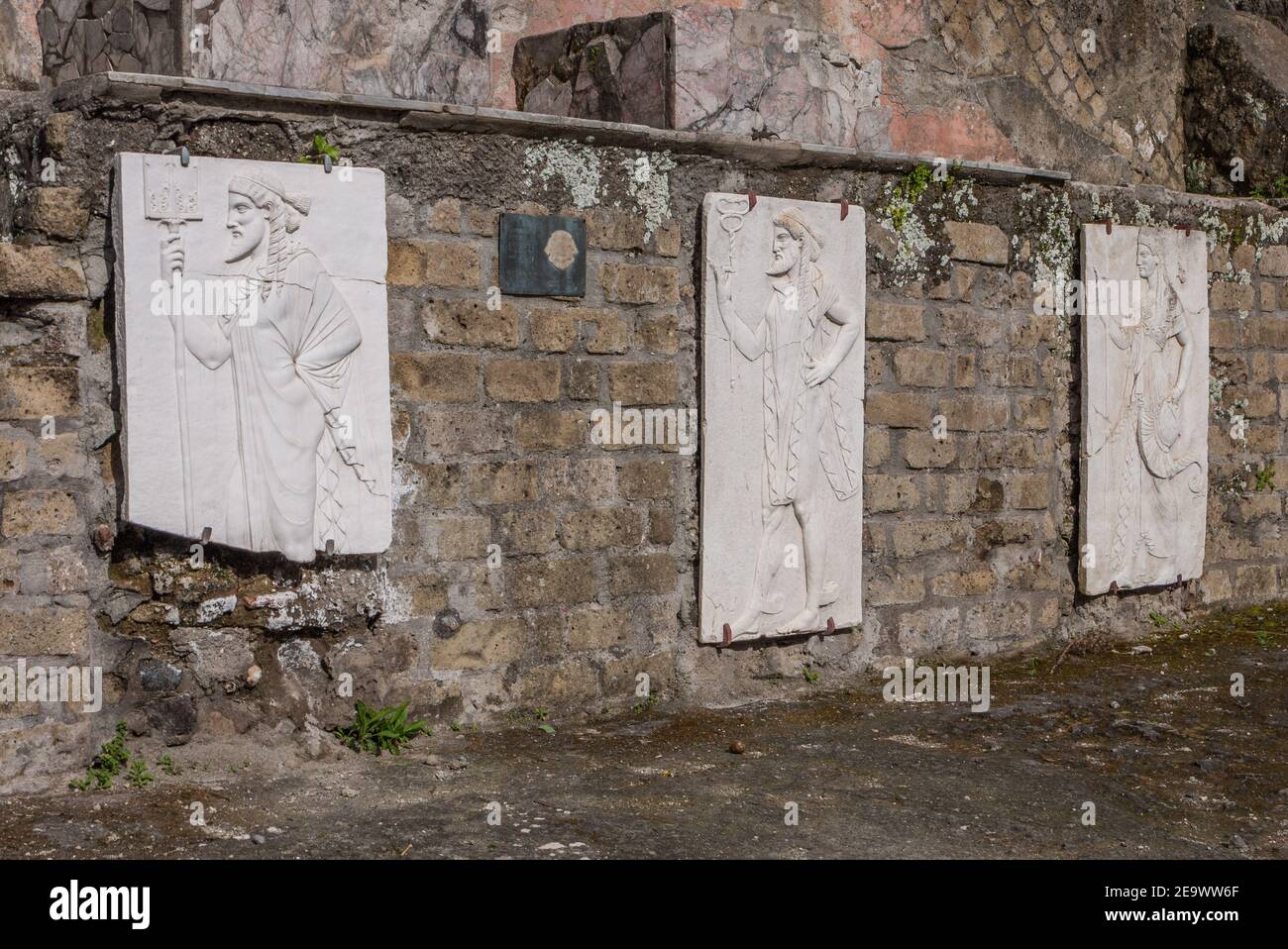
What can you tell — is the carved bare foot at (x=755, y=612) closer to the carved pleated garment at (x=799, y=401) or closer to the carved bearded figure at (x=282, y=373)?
the carved pleated garment at (x=799, y=401)

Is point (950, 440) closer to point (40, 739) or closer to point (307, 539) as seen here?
point (307, 539)

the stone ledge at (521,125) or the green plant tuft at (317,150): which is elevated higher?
the stone ledge at (521,125)

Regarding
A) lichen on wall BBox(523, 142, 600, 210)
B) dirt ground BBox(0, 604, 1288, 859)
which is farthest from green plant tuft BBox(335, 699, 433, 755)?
lichen on wall BBox(523, 142, 600, 210)

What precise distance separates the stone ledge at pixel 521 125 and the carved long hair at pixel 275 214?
0.26 meters

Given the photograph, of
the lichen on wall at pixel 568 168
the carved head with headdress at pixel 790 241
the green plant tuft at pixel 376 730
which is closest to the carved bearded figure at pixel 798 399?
the carved head with headdress at pixel 790 241

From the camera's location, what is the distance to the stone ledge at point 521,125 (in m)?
4.02

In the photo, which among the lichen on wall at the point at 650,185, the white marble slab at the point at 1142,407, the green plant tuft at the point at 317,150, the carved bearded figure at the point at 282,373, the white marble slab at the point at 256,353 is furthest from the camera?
the white marble slab at the point at 1142,407

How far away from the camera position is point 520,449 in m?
A: 4.69

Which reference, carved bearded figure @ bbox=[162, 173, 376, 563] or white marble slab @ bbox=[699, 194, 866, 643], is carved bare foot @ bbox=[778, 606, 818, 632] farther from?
carved bearded figure @ bbox=[162, 173, 376, 563]

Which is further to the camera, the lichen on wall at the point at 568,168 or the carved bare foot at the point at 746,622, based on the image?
the carved bare foot at the point at 746,622

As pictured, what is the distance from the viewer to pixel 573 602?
4816 mm

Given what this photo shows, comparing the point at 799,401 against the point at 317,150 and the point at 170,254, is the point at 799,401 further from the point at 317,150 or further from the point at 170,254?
the point at 170,254

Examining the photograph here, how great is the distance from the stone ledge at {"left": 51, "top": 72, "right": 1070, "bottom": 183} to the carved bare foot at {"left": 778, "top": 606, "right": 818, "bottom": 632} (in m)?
1.68

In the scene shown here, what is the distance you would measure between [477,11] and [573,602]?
10.2 feet
